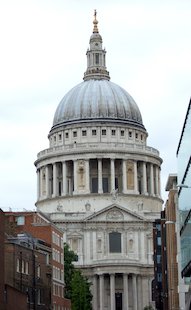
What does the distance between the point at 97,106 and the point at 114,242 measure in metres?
30.3

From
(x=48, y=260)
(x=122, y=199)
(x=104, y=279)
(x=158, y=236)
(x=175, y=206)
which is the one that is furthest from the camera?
(x=122, y=199)

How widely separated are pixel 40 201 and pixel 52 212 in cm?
1010

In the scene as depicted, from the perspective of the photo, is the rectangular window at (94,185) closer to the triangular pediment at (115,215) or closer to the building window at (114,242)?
the triangular pediment at (115,215)

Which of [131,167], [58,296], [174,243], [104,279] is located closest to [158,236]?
[58,296]

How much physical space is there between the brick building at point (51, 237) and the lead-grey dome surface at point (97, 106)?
75.9 meters

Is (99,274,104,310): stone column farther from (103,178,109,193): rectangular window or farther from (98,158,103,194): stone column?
(103,178,109,193): rectangular window

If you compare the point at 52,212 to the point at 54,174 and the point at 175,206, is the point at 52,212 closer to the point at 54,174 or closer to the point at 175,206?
the point at 54,174

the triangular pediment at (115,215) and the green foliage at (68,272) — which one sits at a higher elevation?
the triangular pediment at (115,215)

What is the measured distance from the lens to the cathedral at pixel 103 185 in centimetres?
15912

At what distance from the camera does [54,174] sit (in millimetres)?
175875

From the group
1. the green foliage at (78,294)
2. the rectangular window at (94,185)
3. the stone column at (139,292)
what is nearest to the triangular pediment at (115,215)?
the rectangular window at (94,185)

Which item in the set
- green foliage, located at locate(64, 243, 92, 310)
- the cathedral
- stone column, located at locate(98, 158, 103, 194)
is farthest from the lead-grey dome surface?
green foliage, located at locate(64, 243, 92, 310)

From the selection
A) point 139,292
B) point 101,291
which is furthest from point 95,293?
point 139,292

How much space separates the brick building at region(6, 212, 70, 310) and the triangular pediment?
56662mm
